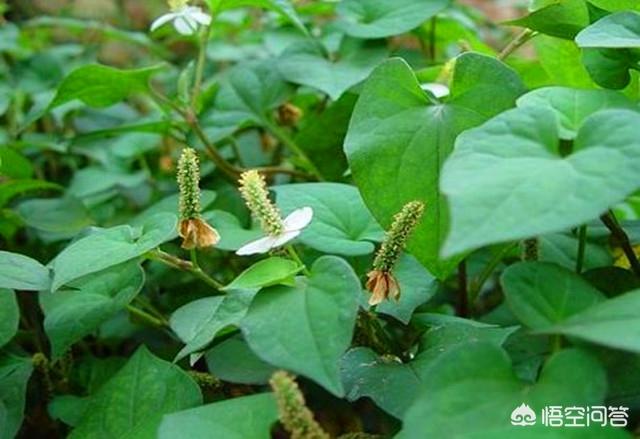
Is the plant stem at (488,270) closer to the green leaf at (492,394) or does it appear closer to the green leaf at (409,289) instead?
the green leaf at (409,289)

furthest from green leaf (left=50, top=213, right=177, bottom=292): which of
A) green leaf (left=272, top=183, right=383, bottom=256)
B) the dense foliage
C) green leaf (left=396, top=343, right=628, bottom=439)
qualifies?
green leaf (left=396, top=343, right=628, bottom=439)

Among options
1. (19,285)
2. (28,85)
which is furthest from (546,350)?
(28,85)

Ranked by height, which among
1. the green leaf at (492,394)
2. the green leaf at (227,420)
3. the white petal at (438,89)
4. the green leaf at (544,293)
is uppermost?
the white petal at (438,89)

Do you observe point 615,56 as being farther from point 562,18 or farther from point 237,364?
point 237,364

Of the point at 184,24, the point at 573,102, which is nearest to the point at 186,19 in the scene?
the point at 184,24

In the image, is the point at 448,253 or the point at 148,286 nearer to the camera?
the point at 448,253

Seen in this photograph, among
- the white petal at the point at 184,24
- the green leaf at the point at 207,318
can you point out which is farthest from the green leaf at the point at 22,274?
the white petal at the point at 184,24

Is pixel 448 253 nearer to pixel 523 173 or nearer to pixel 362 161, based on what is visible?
pixel 523 173
